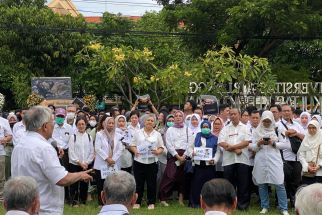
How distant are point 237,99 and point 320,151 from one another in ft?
25.3

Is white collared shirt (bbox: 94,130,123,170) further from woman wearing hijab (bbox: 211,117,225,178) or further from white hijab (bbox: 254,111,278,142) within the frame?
white hijab (bbox: 254,111,278,142)

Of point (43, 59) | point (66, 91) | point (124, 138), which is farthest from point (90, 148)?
point (43, 59)

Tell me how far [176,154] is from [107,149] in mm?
1276

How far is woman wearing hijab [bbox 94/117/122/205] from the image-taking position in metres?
10.6

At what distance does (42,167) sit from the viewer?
201 inches

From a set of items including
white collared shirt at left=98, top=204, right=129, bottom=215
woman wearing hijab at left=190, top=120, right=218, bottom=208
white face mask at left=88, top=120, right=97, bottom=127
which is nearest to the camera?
white collared shirt at left=98, top=204, right=129, bottom=215

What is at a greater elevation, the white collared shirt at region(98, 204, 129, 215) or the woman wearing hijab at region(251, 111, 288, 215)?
the white collared shirt at region(98, 204, 129, 215)

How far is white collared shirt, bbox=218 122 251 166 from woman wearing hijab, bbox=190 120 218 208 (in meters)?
Answer: 0.22

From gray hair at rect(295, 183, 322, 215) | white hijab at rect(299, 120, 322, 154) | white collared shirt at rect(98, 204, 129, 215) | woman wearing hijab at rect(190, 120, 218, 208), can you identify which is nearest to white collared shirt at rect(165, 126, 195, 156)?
woman wearing hijab at rect(190, 120, 218, 208)

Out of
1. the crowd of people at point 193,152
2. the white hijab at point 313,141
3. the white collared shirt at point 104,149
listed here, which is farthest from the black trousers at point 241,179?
the white collared shirt at point 104,149

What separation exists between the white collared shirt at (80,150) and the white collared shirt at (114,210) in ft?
21.9

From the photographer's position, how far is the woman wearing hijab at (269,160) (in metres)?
9.87

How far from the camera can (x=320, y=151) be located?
959 cm

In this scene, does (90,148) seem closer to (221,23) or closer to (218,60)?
(218,60)
